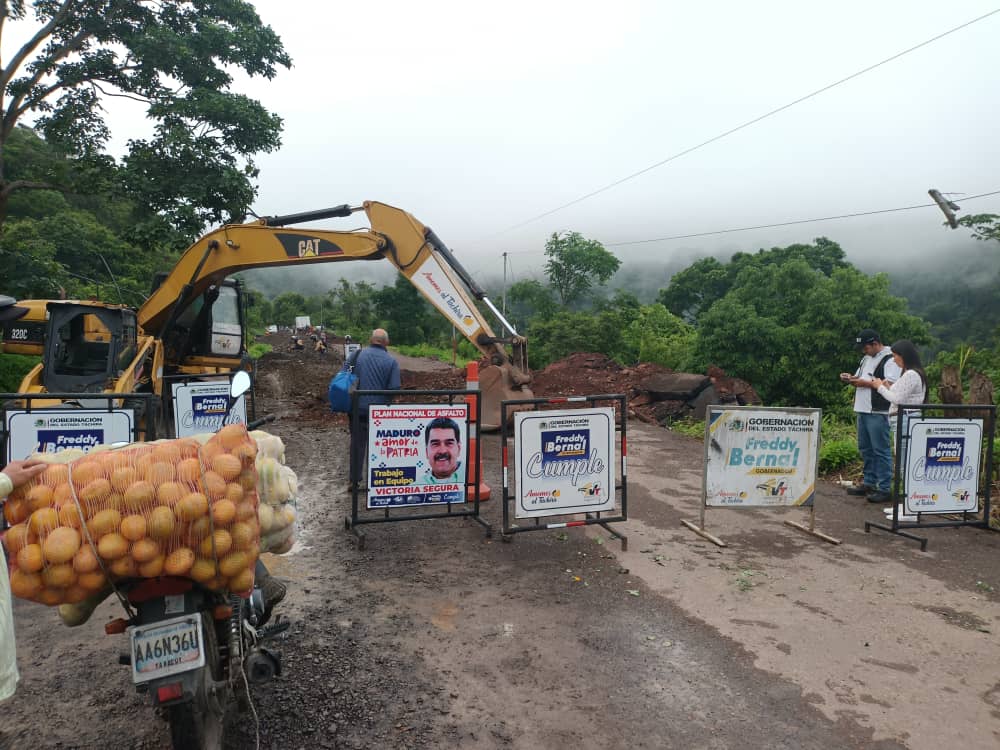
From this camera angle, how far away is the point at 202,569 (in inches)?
97.3

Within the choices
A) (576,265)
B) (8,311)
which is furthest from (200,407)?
(576,265)

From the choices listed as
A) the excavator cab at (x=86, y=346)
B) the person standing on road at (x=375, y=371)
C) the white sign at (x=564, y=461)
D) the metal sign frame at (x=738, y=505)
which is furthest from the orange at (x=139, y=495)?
the excavator cab at (x=86, y=346)

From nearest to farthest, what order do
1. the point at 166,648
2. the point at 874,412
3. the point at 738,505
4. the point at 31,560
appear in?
1. the point at 31,560
2. the point at 166,648
3. the point at 738,505
4. the point at 874,412

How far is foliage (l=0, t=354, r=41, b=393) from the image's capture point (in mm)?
13305

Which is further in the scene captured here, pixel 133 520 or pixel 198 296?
pixel 198 296

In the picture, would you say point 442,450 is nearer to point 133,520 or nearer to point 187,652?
point 187,652

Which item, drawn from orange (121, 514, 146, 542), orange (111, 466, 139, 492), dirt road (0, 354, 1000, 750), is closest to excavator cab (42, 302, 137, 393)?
dirt road (0, 354, 1000, 750)

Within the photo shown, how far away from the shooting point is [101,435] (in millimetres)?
5320

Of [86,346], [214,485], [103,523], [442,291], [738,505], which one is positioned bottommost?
[738,505]

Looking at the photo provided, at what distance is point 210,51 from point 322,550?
16.3 meters

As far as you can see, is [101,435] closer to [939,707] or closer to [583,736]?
[583,736]

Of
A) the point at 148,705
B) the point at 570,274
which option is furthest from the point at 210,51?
the point at 570,274

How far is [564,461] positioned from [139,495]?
417 centimetres

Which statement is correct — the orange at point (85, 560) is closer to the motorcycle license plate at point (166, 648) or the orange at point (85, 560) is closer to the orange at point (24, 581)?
the orange at point (24, 581)
